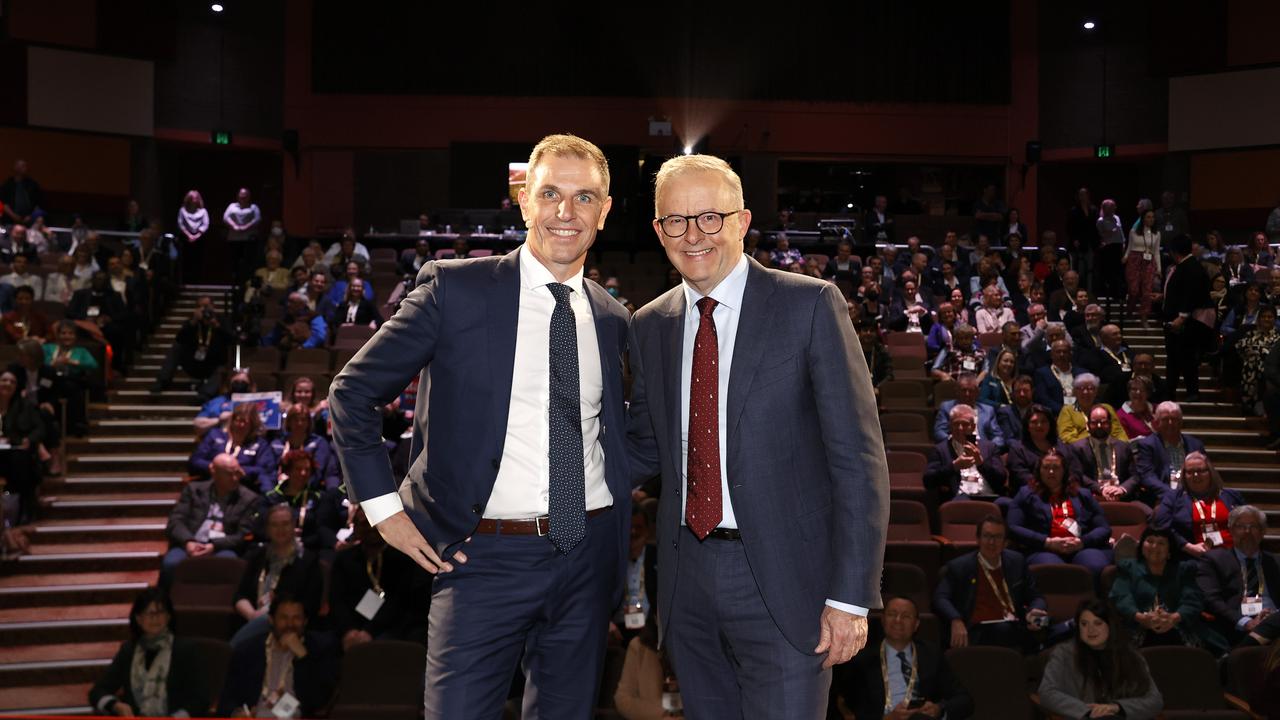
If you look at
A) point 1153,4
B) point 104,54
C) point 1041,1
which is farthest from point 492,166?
point 1153,4

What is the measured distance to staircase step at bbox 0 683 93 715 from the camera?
A: 21.1ft

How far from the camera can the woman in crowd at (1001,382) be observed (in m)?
8.45

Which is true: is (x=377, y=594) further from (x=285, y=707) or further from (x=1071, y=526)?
(x=1071, y=526)

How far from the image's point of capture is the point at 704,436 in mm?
2549

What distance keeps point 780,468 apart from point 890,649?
346 cm

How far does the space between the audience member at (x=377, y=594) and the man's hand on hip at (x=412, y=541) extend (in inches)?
145

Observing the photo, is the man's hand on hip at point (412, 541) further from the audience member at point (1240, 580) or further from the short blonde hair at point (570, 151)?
the audience member at point (1240, 580)

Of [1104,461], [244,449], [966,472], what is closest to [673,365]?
[966,472]

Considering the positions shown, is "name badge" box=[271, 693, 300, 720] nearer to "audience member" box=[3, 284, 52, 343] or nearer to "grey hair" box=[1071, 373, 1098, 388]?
"audience member" box=[3, 284, 52, 343]

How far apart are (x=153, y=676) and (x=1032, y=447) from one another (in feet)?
16.5

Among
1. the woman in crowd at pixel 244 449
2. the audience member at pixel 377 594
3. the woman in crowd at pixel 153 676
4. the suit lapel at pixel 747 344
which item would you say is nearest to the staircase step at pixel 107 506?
the woman in crowd at pixel 244 449

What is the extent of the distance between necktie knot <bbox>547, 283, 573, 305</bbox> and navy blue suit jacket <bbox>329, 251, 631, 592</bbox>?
0.24ft

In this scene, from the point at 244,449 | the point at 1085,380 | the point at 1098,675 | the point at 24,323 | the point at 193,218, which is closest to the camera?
the point at 1098,675

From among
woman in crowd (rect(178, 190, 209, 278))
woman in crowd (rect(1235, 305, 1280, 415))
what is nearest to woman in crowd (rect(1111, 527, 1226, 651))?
woman in crowd (rect(1235, 305, 1280, 415))
